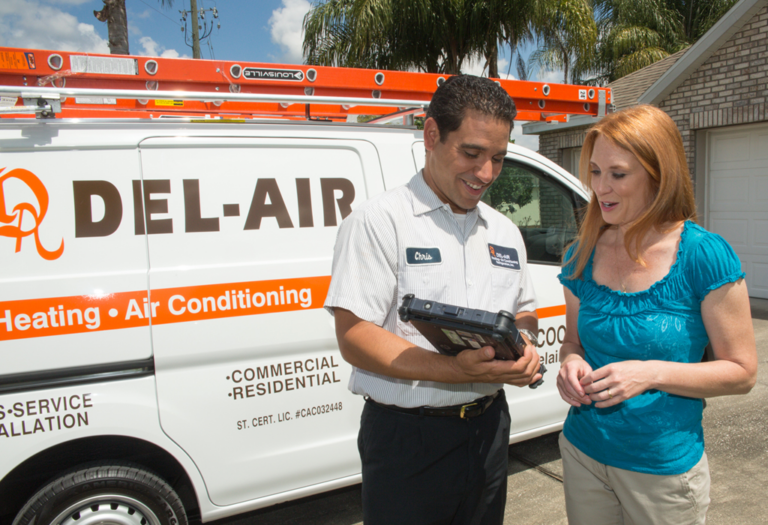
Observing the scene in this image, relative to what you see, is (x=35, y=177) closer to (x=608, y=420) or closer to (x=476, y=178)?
(x=476, y=178)

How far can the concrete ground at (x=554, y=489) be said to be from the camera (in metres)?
2.89

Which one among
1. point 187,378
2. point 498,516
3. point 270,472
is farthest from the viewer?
point 270,472

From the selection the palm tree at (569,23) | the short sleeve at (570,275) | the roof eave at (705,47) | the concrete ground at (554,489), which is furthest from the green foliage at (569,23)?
the short sleeve at (570,275)

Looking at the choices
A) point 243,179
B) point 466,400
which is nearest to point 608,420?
point 466,400

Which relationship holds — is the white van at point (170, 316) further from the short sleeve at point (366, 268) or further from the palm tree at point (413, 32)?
the palm tree at point (413, 32)

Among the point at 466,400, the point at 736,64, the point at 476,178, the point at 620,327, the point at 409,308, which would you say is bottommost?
the point at 466,400

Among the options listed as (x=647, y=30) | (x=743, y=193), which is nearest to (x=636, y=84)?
(x=743, y=193)

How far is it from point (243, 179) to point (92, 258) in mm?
677

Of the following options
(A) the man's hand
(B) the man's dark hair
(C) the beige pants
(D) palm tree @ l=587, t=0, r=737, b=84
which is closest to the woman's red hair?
(B) the man's dark hair

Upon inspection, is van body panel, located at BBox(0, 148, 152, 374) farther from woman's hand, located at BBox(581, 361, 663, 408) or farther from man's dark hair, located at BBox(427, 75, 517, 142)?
woman's hand, located at BBox(581, 361, 663, 408)

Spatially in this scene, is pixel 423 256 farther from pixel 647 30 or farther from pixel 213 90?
pixel 647 30

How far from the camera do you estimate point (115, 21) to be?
693 centimetres

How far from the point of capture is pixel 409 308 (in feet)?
4.13

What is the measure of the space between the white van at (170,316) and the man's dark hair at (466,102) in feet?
3.31
